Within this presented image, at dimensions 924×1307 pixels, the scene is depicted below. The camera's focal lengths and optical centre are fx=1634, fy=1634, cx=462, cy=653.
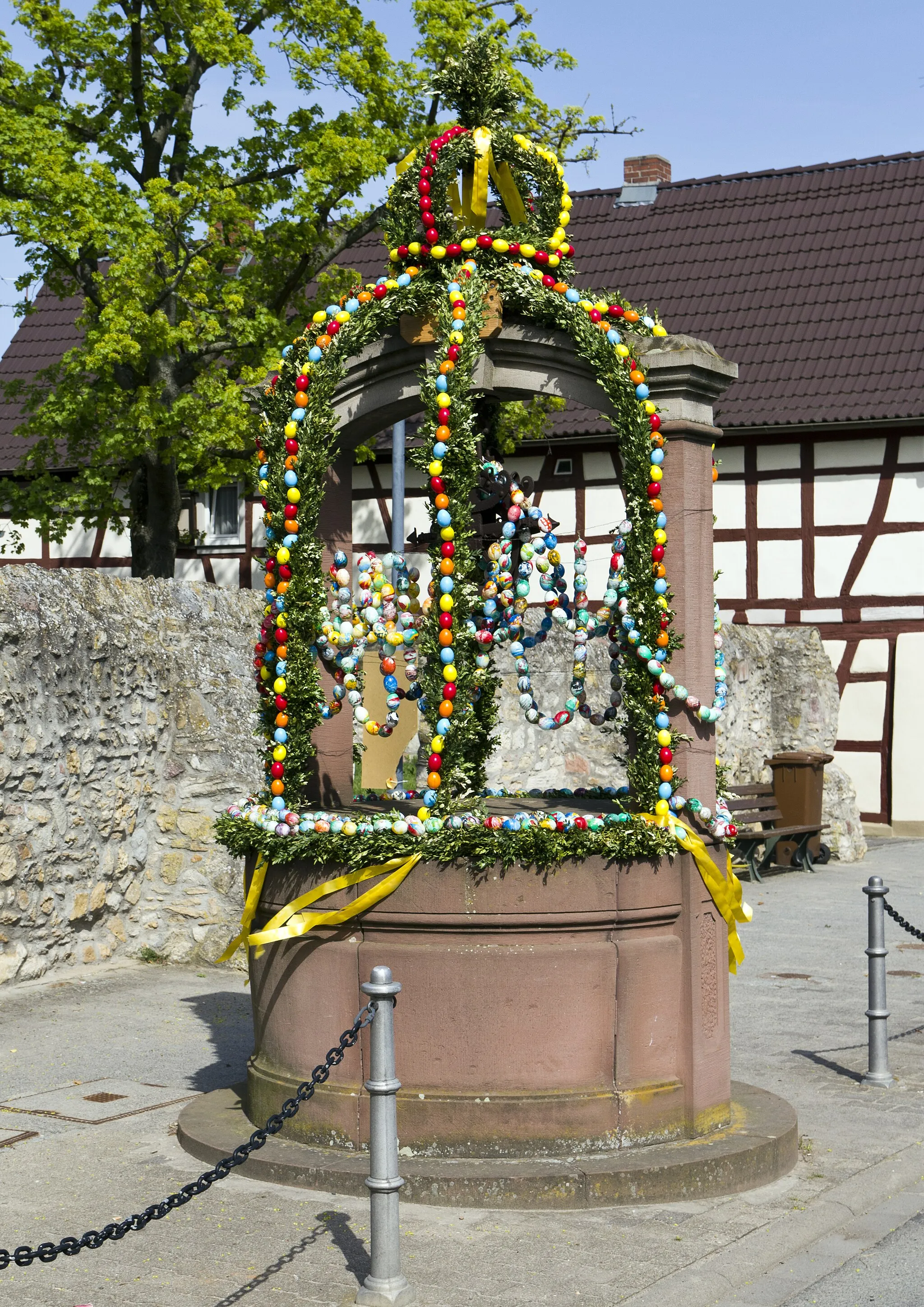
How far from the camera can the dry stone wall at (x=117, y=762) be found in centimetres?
937

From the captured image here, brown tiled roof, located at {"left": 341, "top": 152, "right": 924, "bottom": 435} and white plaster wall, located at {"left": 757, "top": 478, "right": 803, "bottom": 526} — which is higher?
brown tiled roof, located at {"left": 341, "top": 152, "right": 924, "bottom": 435}

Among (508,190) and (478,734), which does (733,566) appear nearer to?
(478,734)

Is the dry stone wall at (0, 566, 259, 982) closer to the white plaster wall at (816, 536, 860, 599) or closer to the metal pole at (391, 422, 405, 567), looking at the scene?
the metal pole at (391, 422, 405, 567)

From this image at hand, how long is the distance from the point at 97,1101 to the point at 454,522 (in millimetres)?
3042

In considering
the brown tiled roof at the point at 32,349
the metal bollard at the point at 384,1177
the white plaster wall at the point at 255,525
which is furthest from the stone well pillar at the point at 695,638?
the brown tiled roof at the point at 32,349

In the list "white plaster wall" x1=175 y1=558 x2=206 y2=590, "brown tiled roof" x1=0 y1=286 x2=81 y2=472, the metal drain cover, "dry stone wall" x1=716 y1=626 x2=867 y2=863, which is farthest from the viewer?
"brown tiled roof" x1=0 y1=286 x2=81 y2=472

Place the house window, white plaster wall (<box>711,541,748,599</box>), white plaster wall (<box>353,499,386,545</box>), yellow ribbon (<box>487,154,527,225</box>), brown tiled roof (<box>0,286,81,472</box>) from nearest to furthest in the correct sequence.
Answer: yellow ribbon (<box>487,154,527,225</box>) < white plaster wall (<box>711,541,748,599</box>) < white plaster wall (<box>353,499,386,545</box>) < the house window < brown tiled roof (<box>0,286,81,472</box>)

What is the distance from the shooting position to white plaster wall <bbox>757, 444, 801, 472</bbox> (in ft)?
67.2

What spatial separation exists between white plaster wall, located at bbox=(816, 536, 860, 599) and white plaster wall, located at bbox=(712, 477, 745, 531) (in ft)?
3.40

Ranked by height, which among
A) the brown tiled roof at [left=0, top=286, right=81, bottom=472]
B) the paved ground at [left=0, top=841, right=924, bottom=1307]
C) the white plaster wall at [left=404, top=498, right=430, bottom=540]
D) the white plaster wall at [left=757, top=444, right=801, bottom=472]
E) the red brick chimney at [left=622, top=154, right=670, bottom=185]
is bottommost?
the paved ground at [left=0, top=841, right=924, bottom=1307]

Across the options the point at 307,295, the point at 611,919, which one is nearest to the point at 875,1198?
the point at 611,919

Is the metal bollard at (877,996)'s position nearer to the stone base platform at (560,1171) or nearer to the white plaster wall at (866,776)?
the stone base platform at (560,1171)

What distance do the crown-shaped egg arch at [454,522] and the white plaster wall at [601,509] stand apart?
46.3 feet

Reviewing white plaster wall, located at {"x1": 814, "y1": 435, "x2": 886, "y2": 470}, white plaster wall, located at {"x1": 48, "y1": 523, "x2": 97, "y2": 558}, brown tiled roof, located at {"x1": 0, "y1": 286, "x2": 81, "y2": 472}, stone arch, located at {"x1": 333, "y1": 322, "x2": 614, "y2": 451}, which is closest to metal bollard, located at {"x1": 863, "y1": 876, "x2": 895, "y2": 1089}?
stone arch, located at {"x1": 333, "y1": 322, "x2": 614, "y2": 451}
